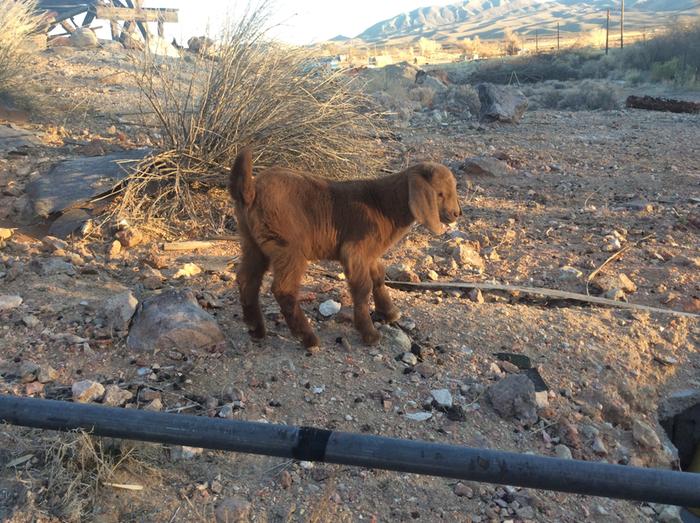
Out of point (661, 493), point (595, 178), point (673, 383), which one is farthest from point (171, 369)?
point (595, 178)

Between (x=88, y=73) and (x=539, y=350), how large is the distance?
41.5 ft

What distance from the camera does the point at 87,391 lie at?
143 inches

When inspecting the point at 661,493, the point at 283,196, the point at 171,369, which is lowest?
the point at 171,369

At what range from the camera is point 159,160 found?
7164mm

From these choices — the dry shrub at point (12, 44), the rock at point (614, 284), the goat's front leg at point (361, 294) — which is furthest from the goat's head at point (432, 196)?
the dry shrub at point (12, 44)

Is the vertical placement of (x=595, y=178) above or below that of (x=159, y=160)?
below

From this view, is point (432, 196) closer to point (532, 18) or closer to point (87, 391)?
Result: point (87, 391)

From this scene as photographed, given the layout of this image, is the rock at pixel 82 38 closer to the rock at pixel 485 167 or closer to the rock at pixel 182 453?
the rock at pixel 485 167

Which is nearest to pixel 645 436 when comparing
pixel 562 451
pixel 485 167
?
pixel 562 451

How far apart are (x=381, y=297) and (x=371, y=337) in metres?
0.40

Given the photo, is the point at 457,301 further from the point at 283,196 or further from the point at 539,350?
the point at 283,196

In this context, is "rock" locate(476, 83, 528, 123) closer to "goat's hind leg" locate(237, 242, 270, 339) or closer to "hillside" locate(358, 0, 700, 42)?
"goat's hind leg" locate(237, 242, 270, 339)

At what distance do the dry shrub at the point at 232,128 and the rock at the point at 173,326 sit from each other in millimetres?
2582

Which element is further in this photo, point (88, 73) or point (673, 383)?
point (88, 73)
